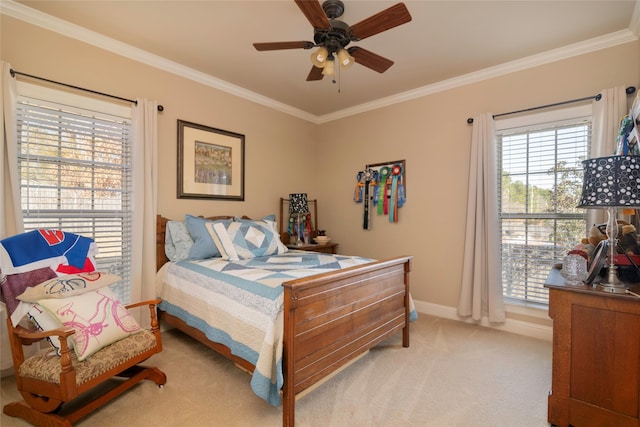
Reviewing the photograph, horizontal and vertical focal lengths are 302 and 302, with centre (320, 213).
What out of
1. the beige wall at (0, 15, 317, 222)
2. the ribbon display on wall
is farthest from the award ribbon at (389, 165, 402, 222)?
the beige wall at (0, 15, 317, 222)

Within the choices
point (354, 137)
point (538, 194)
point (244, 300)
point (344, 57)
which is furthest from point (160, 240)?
point (538, 194)

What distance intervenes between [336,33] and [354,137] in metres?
2.31

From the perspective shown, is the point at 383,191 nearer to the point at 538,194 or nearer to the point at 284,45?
the point at 538,194

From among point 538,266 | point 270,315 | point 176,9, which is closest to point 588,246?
point 538,266

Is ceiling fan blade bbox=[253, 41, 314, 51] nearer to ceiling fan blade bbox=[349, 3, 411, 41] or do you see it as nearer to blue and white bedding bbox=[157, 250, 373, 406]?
ceiling fan blade bbox=[349, 3, 411, 41]

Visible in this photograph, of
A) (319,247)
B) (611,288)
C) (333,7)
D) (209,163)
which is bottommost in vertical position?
(319,247)

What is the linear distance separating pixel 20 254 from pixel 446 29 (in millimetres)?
3434

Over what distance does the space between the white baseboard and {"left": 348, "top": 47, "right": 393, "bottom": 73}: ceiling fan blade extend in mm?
Answer: 2692

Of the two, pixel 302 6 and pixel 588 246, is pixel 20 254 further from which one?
pixel 588 246

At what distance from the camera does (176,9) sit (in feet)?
7.48

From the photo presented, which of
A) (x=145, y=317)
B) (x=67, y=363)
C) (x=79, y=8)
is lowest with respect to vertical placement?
(x=145, y=317)

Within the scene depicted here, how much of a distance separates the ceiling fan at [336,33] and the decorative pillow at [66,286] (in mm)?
1917

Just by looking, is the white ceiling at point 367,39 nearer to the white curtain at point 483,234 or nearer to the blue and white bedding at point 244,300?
the white curtain at point 483,234

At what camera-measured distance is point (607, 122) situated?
2.50m
